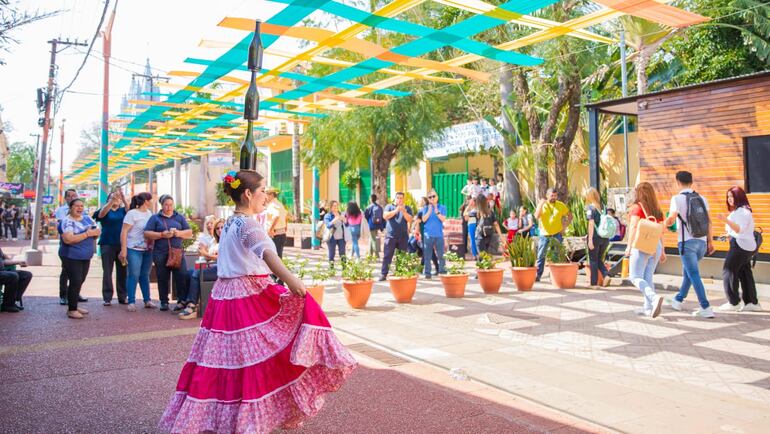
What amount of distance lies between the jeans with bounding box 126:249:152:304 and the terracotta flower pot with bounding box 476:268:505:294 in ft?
17.2

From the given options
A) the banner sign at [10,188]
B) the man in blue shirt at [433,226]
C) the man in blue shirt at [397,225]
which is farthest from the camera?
the banner sign at [10,188]

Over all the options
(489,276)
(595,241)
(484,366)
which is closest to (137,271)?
(489,276)

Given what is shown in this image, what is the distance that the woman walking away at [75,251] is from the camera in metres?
8.24

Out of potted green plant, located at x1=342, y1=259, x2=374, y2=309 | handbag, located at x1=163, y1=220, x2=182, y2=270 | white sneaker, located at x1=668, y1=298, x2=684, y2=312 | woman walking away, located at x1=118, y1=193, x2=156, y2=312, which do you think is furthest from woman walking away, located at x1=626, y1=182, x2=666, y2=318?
woman walking away, located at x1=118, y1=193, x2=156, y2=312

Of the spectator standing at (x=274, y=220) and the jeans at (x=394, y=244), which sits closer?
the spectator standing at (x=274, y=220)

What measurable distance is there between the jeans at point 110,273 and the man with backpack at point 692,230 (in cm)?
793

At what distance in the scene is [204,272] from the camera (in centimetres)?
802

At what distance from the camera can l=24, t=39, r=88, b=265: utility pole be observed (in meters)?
17.8

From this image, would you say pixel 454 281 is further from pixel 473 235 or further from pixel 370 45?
pixel 473 235

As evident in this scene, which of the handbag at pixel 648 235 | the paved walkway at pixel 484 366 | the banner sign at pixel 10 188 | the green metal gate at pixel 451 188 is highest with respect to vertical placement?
the banner sign at pixel 10 188

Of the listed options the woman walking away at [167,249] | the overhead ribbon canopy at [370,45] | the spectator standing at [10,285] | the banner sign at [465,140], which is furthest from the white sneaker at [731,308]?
the banner sign at [465,140]

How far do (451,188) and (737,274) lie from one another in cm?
1625

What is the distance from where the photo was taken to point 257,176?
3850 mm

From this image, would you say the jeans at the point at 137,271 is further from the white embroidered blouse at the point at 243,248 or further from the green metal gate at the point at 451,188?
the green metal gate at the point at 451,188
